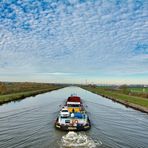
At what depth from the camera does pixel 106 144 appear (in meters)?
21.5

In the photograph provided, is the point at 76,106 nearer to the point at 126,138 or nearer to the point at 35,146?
the point at 126,138

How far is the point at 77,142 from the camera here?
830 inches

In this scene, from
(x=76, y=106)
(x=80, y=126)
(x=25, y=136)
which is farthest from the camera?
(x=76, y=106)

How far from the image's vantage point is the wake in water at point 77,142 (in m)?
20.1

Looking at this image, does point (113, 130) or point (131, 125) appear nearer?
point (113, 130)

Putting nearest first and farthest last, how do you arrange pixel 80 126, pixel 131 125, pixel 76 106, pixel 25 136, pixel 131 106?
pixel 25 136 < pixel 80 126 < pixel 131 125 < pixel 76 106 < pixel 131 106

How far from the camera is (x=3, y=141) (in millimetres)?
22203

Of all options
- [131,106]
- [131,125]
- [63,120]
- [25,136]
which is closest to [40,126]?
[63,120]

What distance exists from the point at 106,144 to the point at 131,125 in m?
12.4

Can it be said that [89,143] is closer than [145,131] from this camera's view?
Yes

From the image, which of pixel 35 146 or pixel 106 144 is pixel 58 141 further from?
pixel 106 144

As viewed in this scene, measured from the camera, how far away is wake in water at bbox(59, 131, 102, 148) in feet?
65.9

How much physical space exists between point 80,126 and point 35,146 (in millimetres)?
7351

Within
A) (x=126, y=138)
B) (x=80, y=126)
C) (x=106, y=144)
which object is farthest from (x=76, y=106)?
(x=106, y=144)
